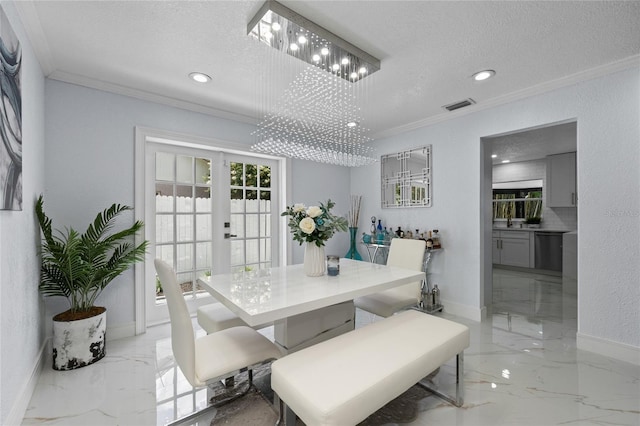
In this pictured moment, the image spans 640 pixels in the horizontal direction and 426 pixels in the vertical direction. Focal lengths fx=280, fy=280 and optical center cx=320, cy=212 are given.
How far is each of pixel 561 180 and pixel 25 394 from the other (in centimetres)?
751

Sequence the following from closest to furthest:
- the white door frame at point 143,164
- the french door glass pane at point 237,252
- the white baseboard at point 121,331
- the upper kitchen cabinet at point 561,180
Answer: the white baseboard at point 121,331, the white door frame at point 143,164, the french door glass pane at point 237,252, the upper kitchen cabinet at point 561,180

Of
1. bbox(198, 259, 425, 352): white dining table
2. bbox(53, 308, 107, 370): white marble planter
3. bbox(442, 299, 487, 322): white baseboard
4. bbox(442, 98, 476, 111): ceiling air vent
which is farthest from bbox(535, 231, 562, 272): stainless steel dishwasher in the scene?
bbox(53, 308, 107, 370): white marble planter

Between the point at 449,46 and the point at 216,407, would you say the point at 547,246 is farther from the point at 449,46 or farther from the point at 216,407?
the point at 216,407

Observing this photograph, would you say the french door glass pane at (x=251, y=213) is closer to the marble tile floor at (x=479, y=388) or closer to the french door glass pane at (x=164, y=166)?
the french door glass pane at (x=164, y=166)

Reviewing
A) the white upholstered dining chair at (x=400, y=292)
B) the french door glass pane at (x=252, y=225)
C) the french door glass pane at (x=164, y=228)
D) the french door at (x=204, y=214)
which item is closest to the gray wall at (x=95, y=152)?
the french door at (x=204, y=214)

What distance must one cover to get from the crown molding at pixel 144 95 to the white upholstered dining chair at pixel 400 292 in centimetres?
241

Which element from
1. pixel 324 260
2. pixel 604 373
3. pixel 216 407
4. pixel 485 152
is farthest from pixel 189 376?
pixel 485 152

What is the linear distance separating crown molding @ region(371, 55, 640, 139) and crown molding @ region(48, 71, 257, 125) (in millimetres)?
2257

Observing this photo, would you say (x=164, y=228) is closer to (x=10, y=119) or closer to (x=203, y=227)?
(x=203, y=227)

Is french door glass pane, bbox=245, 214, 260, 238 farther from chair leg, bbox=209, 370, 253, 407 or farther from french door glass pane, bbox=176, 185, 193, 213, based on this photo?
chair leg, bbox=209, 370, 253, 407

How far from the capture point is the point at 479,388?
6.37 feet

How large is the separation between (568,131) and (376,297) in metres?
3.84

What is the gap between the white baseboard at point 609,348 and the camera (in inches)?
88.4

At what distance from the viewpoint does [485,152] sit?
3.29 metres
